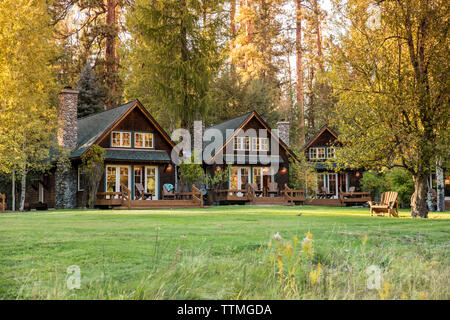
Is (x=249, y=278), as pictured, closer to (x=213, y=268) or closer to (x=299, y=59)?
(x=213, y=268)

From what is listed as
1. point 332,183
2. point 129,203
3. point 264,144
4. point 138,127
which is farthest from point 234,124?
point 129,203

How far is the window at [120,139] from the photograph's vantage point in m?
27.6

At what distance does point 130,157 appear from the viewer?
26906 millimetres

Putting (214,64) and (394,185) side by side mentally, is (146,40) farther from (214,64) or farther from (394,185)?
(394,185)

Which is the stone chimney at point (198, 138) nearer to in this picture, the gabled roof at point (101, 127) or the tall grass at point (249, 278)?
the gabled roof at point (101, 127)

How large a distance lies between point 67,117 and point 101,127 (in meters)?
1.96

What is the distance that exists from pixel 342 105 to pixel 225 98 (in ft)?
78.1

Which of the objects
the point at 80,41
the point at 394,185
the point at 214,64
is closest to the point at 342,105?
the point at 394,185

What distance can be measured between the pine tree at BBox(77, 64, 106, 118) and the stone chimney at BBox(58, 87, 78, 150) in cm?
1285

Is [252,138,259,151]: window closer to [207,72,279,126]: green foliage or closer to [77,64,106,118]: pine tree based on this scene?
[207,72,279,126]: green foliage

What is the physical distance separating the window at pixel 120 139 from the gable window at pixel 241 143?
7524 millimetres

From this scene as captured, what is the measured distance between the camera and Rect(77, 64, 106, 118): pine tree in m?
40.0

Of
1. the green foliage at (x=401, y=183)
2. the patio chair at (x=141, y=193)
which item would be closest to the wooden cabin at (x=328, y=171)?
the green foliage at (x=401, y=183)

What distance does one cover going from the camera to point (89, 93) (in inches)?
1591
